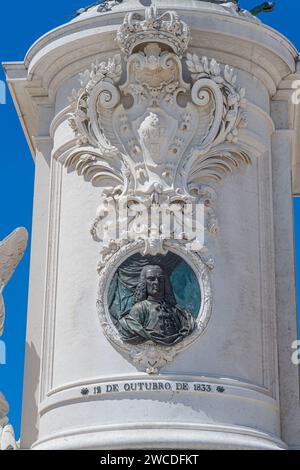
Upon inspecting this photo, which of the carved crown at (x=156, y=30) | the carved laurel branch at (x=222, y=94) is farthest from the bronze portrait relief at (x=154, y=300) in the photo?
the carved crown at (x=156, y=30)

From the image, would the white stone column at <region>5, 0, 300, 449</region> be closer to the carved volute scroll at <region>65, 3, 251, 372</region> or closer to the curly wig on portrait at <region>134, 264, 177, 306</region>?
the carved volute scroll at <region>65, 3, 251, 372</region>

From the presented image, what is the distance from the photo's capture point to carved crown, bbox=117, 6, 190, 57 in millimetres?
21047

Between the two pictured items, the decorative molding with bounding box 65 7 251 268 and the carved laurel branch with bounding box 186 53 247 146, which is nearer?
the decorative molding with bounding box 65 7 251 268

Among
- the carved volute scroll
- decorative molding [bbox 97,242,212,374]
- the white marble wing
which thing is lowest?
decorative molding [bbox 97,242,212,374]

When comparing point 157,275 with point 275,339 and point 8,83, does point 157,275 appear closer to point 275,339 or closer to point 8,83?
point 275,339

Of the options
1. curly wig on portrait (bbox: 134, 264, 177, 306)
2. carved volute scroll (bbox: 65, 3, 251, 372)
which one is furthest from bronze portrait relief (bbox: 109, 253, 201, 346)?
carved volute scroll (bbox: 65, 3, 251, 372)

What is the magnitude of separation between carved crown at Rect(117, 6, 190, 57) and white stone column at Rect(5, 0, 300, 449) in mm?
44

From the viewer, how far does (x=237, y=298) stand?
20609 mm

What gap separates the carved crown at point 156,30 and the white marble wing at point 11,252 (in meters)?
3.09

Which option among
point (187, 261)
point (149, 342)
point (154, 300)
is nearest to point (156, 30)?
point (187, 261)

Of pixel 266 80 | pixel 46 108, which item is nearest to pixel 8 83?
pixel 46 108

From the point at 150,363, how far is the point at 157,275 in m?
1.18

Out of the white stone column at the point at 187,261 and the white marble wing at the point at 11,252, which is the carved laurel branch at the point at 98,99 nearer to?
the white stone column at the point at 187,261
